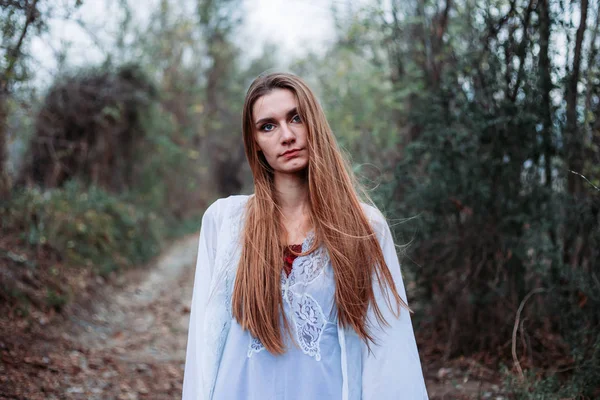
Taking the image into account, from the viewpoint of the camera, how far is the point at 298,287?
2.06 meters

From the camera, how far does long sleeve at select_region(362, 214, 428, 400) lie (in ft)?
6.30

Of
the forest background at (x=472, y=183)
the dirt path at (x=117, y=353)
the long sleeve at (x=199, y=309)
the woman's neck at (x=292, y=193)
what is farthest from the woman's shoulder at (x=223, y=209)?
the dirt path at (x=117, y=353)

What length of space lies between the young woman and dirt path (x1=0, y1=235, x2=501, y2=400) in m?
1.75

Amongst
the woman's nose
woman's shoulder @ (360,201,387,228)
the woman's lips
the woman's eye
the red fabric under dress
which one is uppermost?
the woman's eye

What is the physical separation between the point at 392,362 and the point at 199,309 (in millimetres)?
758

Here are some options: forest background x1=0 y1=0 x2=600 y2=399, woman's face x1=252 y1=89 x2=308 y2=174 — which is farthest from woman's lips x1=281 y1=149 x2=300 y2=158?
forest background x1=0 y1=0 x2=600 y2=399

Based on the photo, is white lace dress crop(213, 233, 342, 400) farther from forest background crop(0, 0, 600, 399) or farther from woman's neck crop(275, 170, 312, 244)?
forest background crop(0, 0, 600, 399)

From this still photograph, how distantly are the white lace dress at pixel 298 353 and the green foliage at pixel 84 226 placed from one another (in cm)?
453

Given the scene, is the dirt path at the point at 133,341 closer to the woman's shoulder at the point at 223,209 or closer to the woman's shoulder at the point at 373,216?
the woman's shoulder at the point at 223,209

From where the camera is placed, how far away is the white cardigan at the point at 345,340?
1.94 m

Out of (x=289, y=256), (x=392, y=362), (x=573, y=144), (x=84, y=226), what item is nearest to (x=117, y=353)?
(x=84, y=226)

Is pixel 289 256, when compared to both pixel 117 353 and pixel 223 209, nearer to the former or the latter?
pixel 223 209

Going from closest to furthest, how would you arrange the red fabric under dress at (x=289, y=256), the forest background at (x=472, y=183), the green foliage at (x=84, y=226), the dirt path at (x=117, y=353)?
the red fabric under dress at (x=289, y=256) → the forest background at (x=472, y=183) → the dirt path at (x=117, y=353) → the green foliage at (x=84, y=226)

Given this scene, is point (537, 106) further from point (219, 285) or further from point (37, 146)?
point (37, 146)
